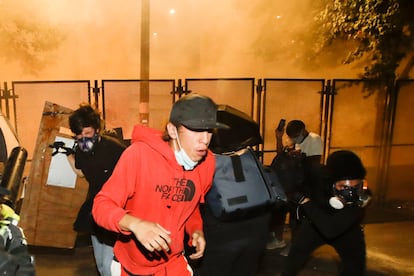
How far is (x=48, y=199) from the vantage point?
4.96 m

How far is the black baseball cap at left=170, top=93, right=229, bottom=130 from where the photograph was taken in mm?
2371

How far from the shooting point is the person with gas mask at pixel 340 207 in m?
3.54

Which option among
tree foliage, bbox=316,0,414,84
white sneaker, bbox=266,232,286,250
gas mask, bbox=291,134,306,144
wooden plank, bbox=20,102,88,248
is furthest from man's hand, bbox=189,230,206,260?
tree foliage, bbox=316,0,414,84

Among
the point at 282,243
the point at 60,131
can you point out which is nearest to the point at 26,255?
the point at 60,131

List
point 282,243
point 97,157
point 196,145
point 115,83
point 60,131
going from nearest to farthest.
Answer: point 196,145 < point 97,157 < point 60,131 < point 282,243 < point 115,83

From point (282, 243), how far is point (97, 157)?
2.92 meters

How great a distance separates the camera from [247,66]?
349 inches

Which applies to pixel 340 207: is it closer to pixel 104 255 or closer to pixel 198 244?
pixel 198 244

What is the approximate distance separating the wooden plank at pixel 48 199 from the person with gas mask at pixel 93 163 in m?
1.07

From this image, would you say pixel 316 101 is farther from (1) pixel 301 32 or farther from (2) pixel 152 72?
(2) pixel 152 72

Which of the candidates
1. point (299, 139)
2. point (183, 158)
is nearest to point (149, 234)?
point (183, 158)

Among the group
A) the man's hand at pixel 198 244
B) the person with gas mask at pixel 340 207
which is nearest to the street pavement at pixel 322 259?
the person with gas mask at pixel 340 207

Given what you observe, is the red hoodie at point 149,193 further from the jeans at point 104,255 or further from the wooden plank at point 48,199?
the wooden plank at point 48,199

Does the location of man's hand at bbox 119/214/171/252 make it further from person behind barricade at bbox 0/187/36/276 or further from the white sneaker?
the white sneaker
